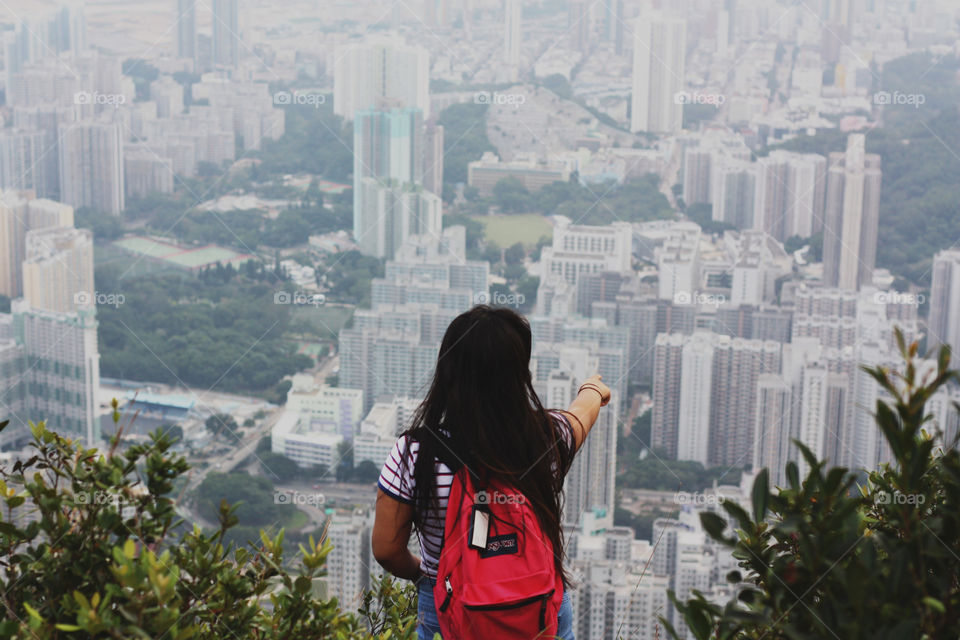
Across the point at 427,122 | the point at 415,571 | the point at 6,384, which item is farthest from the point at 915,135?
the point at 415,571

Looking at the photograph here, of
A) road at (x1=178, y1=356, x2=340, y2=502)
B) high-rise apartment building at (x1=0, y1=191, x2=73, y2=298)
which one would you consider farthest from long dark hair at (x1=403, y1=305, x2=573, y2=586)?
high-rise apartment building at (x1=0, y1=191, x2=73, y2=298)

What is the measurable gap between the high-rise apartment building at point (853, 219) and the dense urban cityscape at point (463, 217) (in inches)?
1.9

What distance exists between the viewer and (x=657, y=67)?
61.4ft


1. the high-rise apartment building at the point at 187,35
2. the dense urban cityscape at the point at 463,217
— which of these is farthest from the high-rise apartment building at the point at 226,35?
the high-rise apartment building at the point at 187,35

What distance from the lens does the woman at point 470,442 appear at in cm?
87

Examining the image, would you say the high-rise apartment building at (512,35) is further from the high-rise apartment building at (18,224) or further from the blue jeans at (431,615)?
the blue jeans at (431,615)

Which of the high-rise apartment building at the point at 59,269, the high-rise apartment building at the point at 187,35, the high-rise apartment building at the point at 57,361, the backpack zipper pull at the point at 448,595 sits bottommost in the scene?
the high-rise apartment building at the point at 57,361

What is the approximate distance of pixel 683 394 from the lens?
14148 millimetres

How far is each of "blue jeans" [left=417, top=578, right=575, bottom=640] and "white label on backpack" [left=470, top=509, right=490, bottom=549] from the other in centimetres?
10

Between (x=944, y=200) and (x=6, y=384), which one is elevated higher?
(x=944, y=200)

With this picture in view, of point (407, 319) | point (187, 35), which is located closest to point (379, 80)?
point (187, 35)

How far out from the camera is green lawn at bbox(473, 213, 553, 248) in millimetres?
16719

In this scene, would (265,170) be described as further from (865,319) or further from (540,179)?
(865,319)

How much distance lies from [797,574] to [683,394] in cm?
1386
